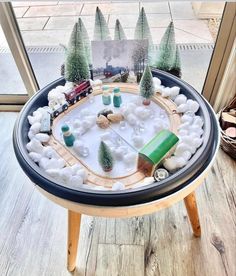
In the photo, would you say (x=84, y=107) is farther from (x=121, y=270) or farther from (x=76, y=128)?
(x=121, y=270)

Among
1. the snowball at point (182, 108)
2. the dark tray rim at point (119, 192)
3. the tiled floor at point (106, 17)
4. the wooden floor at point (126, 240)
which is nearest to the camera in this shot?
the dark tray rim at point (119, 192)

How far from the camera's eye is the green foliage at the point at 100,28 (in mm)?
913

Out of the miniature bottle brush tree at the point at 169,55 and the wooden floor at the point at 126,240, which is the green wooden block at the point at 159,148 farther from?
the wooden floor at the point at 126,240

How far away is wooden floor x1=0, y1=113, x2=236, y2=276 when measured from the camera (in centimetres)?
96

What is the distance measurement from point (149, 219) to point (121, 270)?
0.22 m

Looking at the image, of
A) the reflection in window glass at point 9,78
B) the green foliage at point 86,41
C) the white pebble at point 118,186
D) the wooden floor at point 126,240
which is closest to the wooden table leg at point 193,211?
the wooden floor at point 126,240

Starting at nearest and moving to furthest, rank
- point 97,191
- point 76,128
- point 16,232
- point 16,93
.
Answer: point 97,191 < point 76,128 < point 16,232 < point 16,93

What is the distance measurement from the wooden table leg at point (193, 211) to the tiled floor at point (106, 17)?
0.68m

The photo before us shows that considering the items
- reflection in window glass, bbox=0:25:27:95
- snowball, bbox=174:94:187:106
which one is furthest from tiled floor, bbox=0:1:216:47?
snowball, bbox=174:94:187:106

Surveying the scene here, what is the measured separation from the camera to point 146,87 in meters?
0.87

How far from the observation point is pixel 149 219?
1.07 meters

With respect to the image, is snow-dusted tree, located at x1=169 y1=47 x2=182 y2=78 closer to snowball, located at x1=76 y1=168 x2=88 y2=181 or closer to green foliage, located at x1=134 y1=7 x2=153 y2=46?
green foliage, located at x1=134 y1=7 x2=153 y2=46

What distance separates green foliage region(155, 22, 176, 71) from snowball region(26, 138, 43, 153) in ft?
1.67

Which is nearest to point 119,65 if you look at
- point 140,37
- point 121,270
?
point 140,37
